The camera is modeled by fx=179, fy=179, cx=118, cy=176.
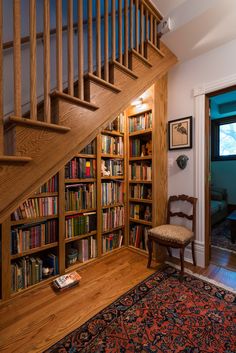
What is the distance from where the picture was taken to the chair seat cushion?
6.16ft

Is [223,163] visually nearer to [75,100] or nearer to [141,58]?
[141,58]

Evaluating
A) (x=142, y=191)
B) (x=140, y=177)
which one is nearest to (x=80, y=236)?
(x=142, y=191)

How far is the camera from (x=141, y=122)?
249 cm

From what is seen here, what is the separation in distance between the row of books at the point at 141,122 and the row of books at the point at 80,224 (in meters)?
1.33

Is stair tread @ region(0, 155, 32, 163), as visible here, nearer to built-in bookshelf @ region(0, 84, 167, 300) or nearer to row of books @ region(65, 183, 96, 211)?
built-in bookshelf @ region(0, 84, 167, 300)

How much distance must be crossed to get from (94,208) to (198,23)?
2.22 metres

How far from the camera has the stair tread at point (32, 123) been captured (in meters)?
0.92

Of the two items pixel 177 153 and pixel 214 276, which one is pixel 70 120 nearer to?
pixel 177 153

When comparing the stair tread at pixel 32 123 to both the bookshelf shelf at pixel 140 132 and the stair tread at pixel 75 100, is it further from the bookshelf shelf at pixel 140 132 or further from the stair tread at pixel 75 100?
the bookshelf shelf at pixel 140 132

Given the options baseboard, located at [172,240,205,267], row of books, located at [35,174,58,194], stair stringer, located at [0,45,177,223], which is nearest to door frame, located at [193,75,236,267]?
baseboard, located at [172,240,205,267]

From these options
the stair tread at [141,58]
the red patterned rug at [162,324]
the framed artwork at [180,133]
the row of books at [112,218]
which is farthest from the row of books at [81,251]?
the stair tread at [141,58]

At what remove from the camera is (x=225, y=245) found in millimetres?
2709

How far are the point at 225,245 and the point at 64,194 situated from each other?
248 cm

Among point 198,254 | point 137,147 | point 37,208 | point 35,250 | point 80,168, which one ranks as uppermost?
point 137,147
